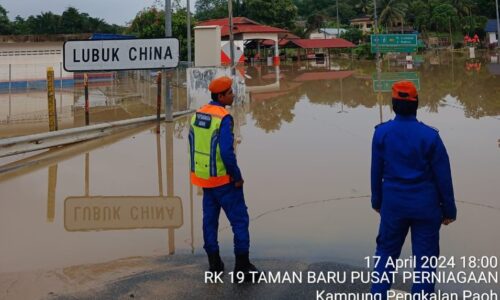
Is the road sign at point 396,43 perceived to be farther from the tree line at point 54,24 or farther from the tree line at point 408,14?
the tree line at point 54,24

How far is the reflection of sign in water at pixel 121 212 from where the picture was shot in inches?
272

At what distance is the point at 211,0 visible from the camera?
124 m

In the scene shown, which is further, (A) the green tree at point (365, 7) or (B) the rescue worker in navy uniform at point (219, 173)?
(A) the green tree at point (365, 7)

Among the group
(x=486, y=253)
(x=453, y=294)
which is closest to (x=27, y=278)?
(x=453, y=294)

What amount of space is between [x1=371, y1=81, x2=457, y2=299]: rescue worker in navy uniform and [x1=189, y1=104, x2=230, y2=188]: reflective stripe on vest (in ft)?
4.69

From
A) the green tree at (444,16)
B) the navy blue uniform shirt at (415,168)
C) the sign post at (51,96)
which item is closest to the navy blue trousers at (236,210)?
the navy blue uniform shirt at (415,168)

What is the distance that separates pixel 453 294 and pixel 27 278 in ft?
12.0

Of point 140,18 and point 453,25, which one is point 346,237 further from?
point 453,25

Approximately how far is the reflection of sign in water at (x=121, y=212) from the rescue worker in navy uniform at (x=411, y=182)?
131 inches

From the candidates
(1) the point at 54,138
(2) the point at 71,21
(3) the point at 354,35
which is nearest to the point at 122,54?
(1) the point at 54,138

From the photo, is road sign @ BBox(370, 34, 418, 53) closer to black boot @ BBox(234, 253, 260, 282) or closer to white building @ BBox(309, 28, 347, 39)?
black boot @ BBox(234, 253, 260, 282)

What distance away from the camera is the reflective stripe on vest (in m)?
4.92

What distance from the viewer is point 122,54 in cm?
1148

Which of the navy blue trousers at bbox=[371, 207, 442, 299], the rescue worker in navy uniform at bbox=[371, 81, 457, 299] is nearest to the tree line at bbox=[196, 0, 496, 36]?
the rescue worker in navy uniform at bbox=[371, 81, 457, 299]
